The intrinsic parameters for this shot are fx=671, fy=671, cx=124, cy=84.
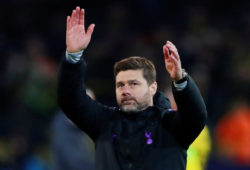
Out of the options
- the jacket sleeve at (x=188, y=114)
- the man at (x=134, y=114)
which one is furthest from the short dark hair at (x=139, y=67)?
the jacket sleeve at (x=188, y=114)

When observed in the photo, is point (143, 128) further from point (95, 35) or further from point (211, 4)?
point (211, 4)

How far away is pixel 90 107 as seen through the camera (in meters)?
4.75

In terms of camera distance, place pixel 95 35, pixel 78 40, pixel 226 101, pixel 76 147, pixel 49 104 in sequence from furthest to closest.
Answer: pixel 95 35, pixel 49 104, pixel 226 101, pixel 76 147, pixel 78 40

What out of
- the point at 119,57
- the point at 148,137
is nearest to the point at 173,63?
the point at 148,137

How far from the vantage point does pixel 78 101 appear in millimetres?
4641

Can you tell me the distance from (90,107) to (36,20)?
8285 millimetres

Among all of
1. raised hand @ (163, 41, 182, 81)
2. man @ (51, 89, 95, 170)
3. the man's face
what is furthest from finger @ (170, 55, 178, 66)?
man @ (51, 89, 95, 170)

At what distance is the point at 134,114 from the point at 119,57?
6.50m

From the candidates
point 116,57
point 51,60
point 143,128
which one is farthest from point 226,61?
point 143,128

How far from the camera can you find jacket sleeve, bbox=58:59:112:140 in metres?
4.56

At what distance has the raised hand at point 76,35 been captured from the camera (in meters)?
4.58

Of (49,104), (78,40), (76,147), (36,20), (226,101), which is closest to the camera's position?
(78,40)

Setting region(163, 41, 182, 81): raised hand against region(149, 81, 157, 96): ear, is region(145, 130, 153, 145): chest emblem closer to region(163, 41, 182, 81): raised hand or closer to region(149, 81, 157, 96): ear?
region(149, 81, 157, 96): ear

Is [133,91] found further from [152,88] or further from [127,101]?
[152,88]
